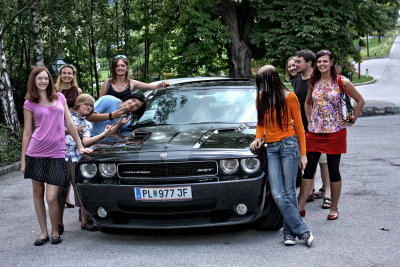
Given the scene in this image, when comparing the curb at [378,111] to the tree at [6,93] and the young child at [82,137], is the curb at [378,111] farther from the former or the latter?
the young child at [82,137]

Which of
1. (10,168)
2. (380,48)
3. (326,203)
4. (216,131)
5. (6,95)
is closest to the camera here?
(216,131)

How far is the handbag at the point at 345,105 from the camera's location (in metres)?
6.00

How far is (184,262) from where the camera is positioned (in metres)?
4.82

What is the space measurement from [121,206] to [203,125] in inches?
54.2

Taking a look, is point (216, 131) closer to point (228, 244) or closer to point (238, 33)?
point (228, 244)

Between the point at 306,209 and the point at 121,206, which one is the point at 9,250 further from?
the point at 306,209

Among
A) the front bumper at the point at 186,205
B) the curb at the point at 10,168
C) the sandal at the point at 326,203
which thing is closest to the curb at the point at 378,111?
the curb at the point at 10,168

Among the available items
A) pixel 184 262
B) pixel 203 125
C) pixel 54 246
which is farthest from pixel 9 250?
pixel 203 125

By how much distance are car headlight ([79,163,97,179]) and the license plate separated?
568 millimetres

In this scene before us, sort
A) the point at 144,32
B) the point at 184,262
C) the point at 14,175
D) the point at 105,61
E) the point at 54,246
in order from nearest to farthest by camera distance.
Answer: the point at 184,262
the point at 54,246
the point at 14,175
the point at 144,32
the point at 105,61

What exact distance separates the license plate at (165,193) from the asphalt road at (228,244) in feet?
1.61

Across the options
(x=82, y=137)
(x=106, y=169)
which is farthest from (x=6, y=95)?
(x=106, y=169)

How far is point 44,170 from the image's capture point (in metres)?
5.61

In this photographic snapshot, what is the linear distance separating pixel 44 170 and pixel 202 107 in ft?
6.33
